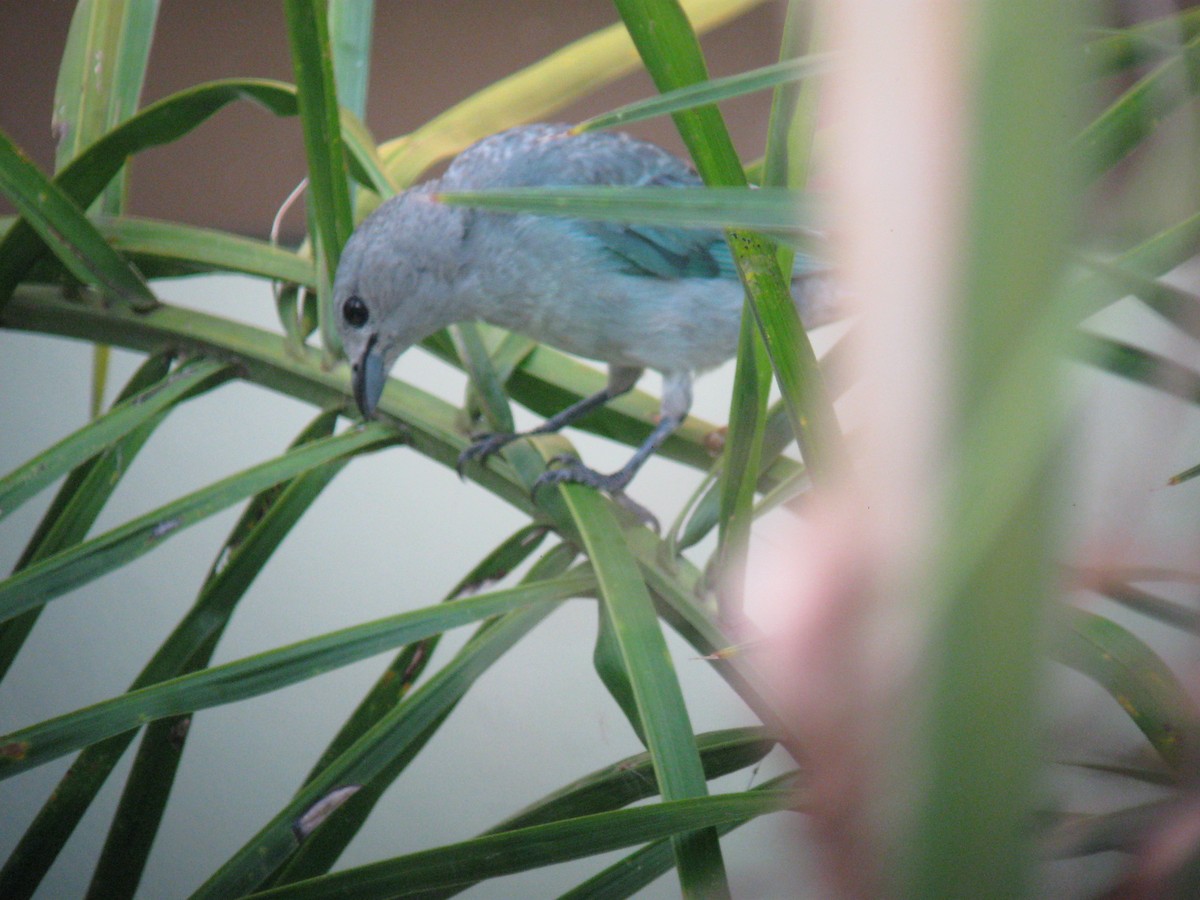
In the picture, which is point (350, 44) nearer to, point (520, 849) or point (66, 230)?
point (66, 230)

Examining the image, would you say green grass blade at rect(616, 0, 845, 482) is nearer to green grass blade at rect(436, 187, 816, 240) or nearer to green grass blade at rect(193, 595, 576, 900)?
green grass blade at rect(436, 187, 816, 240)

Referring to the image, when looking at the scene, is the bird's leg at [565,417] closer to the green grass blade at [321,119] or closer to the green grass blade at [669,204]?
the green grass blade at [321,119]

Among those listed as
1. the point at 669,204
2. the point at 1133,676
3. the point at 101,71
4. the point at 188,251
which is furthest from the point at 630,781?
the point at 101,71

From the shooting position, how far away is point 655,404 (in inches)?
32.0

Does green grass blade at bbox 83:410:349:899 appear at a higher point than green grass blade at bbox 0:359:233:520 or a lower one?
lower

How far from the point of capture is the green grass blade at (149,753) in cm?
49

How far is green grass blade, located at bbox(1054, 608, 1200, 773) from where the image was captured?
35 centimetres

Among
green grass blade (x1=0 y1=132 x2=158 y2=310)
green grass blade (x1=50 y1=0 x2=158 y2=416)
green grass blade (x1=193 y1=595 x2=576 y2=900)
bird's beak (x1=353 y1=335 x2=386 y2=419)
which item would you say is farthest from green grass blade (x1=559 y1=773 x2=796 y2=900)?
green grass blade (x1=50 y1=0 x2=158 y2=416)

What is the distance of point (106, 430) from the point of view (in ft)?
1.74

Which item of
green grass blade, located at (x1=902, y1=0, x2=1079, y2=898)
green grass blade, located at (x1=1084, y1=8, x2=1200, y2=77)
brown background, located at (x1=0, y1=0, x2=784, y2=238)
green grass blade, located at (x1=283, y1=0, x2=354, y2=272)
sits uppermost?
brown background, located at (x1=0, y1=0, x2=784, y2=238)

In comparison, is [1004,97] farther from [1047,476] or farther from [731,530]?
[731,530]

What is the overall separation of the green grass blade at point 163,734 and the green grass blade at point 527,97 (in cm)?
30

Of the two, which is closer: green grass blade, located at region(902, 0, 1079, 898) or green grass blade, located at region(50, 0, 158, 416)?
green grass blade, located at region(902, 0, 1079, 898)

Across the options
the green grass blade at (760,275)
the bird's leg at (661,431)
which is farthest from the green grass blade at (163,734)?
the green grass blade at (760,275)
